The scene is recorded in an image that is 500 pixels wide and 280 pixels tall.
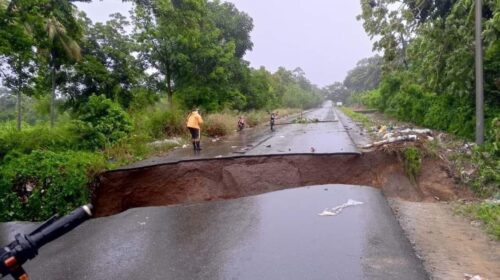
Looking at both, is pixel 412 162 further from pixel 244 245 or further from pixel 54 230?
pixel 54 230

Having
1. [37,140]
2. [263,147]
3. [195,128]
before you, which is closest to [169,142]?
[195,128]

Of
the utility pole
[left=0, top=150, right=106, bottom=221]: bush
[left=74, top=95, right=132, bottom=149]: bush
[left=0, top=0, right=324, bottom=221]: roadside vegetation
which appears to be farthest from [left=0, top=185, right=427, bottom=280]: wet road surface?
the utility pole

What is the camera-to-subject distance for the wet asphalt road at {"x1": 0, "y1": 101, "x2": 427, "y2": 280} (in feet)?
15.5

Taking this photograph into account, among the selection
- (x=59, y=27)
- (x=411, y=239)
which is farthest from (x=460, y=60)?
(x=59, y=27)

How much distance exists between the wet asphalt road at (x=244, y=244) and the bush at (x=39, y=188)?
69 cm

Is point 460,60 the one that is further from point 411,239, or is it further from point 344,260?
point 344,260

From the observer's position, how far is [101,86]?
21844 millimetres

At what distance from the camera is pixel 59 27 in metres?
16.5

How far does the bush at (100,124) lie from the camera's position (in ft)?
41.2

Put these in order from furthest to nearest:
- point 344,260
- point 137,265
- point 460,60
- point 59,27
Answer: point 59,27 → point 460,60 → point 137,265 → point 344,260

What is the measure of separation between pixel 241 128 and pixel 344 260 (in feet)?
60.9

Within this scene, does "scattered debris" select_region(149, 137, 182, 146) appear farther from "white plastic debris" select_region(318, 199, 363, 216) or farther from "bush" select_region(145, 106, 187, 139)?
"white plastic debris" select_region(318, 199, 363, 216)

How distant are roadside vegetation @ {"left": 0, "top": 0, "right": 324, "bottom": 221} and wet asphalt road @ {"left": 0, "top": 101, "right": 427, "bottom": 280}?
4.69ft

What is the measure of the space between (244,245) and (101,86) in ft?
60.9
